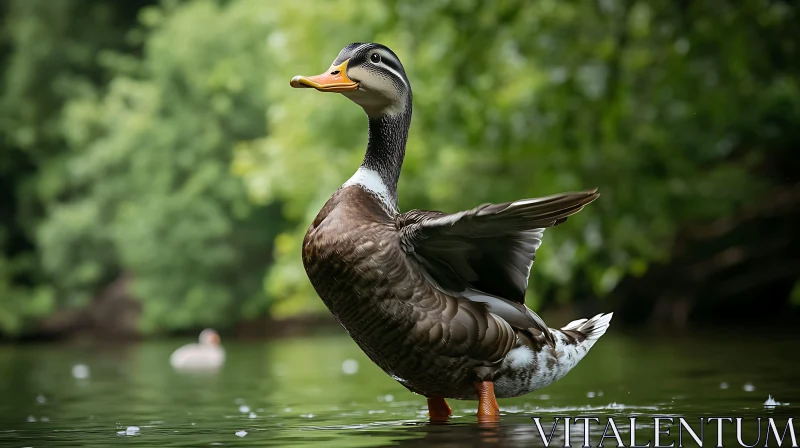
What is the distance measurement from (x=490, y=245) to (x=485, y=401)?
972 millimetres

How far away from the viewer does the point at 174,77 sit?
37938 mm

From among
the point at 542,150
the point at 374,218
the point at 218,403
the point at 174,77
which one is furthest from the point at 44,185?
the point at 374,218

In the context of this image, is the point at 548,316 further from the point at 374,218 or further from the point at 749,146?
the point at 374,218

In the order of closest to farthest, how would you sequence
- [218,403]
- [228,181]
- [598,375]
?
[218,403] → [598,375] → [228,181]

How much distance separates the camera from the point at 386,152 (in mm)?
7688

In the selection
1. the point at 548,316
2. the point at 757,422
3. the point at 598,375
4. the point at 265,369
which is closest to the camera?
the point at 757,422

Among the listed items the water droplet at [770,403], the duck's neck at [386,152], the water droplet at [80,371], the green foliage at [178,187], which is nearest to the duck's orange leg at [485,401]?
the duck's neck at [386,152]

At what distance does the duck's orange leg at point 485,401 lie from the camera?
7.27m

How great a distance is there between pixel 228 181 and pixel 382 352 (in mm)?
30183

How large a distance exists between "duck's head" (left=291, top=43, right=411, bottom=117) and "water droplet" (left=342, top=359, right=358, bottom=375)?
30.4 ft

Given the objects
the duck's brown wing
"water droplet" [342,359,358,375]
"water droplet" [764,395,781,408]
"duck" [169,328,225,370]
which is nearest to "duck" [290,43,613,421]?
the duck's brown wing

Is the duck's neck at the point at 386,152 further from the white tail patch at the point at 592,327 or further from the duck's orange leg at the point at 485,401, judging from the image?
the white tail patch at the point at 592,327

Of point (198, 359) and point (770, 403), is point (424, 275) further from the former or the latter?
point (198, 359)

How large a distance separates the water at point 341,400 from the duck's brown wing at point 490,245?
78 cm
